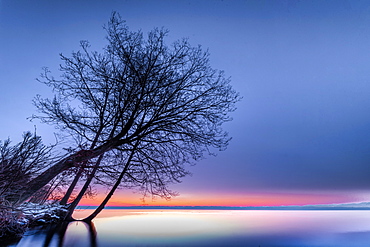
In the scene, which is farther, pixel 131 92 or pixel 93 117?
pixel 93 117

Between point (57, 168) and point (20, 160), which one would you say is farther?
point (57, 168)

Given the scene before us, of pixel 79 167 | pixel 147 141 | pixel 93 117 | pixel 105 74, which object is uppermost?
pixel 105 74

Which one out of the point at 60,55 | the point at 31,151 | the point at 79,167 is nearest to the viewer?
the point at 31,151

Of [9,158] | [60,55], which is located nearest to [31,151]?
[9,158]

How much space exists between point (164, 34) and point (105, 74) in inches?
92.5

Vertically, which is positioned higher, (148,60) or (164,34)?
(164,34)

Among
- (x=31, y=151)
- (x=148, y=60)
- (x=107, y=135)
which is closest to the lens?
(x=31, y=151)

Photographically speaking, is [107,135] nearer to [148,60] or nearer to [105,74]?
[105,74]

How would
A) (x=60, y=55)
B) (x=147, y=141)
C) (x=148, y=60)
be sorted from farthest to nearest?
(x=147, y=141) < (x=148, y=60) < (x=60, y=55)

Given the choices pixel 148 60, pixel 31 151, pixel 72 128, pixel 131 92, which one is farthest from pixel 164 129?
pixel 31 151

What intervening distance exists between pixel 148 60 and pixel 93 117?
2852mm

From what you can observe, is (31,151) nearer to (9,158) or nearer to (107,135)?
(9,158)

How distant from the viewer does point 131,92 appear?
8.09 metres

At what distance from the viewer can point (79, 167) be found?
21.9ft
